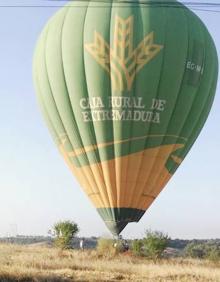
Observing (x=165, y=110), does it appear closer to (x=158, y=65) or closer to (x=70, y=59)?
(x=158, y=65)

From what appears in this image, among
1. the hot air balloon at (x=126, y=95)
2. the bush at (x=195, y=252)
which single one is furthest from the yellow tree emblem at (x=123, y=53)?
the bush at (x=195, y=252)

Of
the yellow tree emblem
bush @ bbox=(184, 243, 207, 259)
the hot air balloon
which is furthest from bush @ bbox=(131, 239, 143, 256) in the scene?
the yellow tree emblem

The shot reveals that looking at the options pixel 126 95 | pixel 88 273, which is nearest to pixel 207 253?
pixel 88 273

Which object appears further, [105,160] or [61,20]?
[61,20]

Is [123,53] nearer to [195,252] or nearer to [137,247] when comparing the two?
[137,247]

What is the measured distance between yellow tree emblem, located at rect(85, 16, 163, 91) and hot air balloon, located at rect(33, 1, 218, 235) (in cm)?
5

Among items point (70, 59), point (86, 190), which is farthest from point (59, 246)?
point (70, 59)

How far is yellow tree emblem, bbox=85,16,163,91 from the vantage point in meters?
24.8

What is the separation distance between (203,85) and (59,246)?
83.9 feet

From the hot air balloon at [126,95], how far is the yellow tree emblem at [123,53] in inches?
1.8

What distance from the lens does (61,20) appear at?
2683 centimetres

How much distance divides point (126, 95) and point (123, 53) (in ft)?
6.36

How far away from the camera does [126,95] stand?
2472cm

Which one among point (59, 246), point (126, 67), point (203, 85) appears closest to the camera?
point (126, 67)
